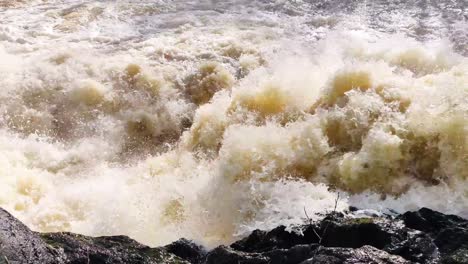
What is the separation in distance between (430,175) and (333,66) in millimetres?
4309

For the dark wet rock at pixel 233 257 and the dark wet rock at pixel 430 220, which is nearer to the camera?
the dark wet rock at pixel 233 257

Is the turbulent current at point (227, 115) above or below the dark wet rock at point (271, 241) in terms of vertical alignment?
below

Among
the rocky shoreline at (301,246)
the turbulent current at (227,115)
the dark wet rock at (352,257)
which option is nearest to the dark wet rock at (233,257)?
the rocky shoreline at (301,246)

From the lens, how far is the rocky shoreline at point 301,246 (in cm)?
445

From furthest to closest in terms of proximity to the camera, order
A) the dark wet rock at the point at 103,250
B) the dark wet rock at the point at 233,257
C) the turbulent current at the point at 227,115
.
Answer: the turbulent current at the point at 227,115 → the dark wet rock at the point at 233,257 → the dark wet rock at the point at 103,250

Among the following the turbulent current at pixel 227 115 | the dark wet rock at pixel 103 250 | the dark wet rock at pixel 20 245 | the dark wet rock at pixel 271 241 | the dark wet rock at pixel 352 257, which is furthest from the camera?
the turbulent current at pixel 227 115

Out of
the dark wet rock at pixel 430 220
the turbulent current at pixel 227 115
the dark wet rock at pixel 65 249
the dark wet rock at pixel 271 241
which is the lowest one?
the turbulent current at pixel 227 115

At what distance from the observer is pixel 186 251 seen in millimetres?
5676

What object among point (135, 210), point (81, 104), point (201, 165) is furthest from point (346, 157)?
point (81, 104)

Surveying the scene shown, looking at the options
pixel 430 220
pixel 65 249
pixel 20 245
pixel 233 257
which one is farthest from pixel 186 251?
pixel 430 220

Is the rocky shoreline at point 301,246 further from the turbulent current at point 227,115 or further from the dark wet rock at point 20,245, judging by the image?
the turbulent current at point 227,115

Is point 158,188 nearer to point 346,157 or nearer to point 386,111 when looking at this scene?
point 346,157

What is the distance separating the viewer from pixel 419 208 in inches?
245

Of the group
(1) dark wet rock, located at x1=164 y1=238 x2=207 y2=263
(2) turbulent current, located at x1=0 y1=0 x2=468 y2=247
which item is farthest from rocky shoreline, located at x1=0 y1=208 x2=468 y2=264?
(2) turbulent current, located at x1=0 y1=0 x2=468 y2=247
